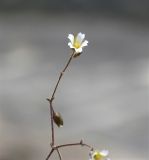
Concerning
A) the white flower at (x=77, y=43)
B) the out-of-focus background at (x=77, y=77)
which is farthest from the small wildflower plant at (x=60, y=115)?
the out-of-focus background at (x=77, y=77)

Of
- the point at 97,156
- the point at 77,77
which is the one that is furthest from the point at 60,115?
the point at 77,77

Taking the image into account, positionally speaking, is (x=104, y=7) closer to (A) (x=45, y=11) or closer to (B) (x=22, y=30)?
(A) (x=45, y=11)

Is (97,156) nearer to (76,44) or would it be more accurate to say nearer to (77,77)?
(76,44)

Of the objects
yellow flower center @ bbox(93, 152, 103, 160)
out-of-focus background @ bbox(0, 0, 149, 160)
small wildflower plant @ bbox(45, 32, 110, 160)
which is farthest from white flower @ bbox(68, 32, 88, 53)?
out-of-focus background @ bbox(0, 0, 149, 160)

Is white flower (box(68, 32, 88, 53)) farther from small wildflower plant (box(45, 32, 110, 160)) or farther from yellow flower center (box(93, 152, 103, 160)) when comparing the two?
yellow flower center (box(93, 152, 103, 160))

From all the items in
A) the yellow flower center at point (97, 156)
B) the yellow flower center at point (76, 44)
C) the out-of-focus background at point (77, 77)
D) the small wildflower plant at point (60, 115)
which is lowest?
the yellow flower center at point (97, 156)

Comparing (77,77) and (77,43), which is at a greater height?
(77,77)

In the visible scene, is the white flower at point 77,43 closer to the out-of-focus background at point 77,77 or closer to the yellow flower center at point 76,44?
the yellow flower center at point 76,44

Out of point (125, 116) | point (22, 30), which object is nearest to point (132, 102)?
point (125, 116)

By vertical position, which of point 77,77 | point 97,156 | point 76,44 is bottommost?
point 97,156
